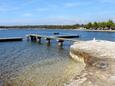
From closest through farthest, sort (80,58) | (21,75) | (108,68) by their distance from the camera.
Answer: (108,68) → (21,75) → (80,58)

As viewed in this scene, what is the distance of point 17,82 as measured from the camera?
1731 centimetres

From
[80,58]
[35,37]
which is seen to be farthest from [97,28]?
[80,58]

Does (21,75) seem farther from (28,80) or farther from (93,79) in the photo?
(93,79)

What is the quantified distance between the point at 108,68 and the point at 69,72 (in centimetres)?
638

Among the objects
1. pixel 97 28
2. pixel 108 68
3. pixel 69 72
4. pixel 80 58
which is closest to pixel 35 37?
pixel 80 58

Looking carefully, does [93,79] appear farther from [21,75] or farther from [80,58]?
[80,58]

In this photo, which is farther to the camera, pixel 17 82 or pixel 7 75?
pixel 7 75

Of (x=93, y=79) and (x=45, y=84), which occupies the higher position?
(x=93, y=79)

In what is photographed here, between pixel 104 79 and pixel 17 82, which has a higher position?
pixel 104 79

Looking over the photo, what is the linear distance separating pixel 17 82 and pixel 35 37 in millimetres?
51908

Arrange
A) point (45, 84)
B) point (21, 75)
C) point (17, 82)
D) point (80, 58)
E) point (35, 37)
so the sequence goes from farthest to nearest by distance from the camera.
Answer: point (35, 37) → point (80, 58) → point (21, 75) → point (17, 82) → point (45, 84)

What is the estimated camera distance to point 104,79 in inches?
463

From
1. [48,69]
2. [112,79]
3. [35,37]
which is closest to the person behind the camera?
[112,79]

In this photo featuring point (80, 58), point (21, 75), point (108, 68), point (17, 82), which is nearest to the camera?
point (108, 68)
